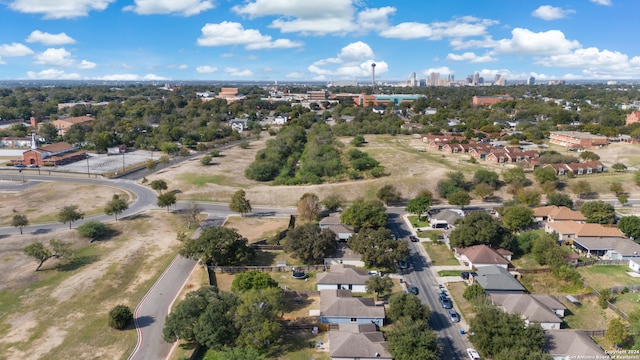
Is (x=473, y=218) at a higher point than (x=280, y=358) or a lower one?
higher

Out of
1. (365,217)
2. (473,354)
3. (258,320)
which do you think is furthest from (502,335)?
(365,217)

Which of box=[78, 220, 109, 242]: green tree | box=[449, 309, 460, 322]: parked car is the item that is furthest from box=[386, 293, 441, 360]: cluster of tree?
box=[78, 220, 109, 242]: green tree

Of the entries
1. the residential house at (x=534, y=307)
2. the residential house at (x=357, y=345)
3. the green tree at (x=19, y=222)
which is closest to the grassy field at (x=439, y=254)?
the residential house at (x=534, y=307)

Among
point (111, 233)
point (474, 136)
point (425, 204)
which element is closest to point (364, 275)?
point (425, 204)

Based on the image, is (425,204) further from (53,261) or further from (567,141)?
(567,141)

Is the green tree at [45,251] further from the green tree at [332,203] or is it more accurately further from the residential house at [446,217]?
the residential house at [446,217]

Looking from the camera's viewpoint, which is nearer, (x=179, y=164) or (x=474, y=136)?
(x=179, y=164)
